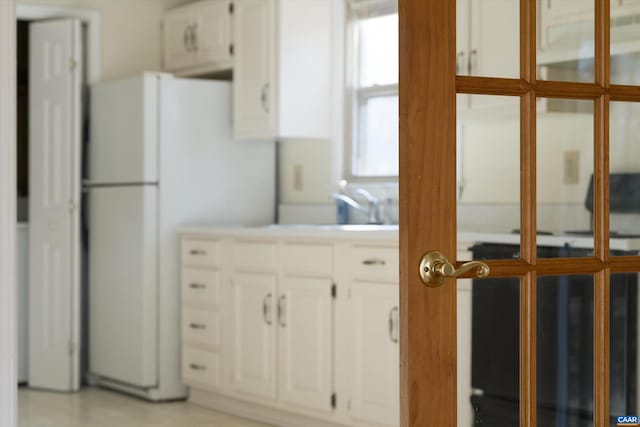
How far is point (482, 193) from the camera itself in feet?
6.93

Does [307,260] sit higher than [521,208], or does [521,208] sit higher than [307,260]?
[521,208]

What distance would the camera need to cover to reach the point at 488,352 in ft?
6.64

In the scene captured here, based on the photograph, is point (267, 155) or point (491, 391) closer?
point (491, 391)

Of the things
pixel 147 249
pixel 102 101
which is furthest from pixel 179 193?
pixel 102 101

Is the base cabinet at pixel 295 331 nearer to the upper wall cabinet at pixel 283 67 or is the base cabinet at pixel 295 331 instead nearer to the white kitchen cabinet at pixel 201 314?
the white kitchen cabinet at pixel 201 314

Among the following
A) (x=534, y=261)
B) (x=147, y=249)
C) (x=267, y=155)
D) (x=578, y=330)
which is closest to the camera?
(x=534, y=261)

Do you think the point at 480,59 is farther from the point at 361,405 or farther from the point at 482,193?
the point at 361,405

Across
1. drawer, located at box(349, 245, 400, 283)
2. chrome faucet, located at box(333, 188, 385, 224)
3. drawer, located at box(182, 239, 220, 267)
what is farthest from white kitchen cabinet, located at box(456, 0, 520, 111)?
drawer, located at box(182, 239, 220, 267)

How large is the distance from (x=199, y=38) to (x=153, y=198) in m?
0.95

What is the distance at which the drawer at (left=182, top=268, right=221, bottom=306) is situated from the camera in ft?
16.7

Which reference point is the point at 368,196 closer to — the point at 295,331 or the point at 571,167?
the point at 295,331

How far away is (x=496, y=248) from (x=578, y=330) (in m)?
0.30

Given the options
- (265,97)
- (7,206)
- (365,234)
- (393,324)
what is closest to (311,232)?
(365,234)

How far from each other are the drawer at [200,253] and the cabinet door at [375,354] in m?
1.07
